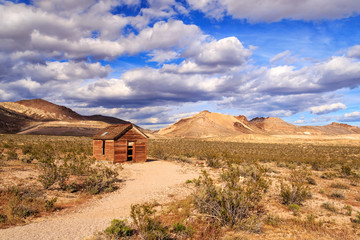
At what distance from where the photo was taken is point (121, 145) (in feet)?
64.6

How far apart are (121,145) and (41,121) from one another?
3912 inches

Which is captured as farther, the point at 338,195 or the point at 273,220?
the point at 338,195

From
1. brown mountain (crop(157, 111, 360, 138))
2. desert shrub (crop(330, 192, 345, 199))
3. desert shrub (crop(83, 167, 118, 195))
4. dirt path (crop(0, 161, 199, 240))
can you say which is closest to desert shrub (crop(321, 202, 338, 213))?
desert shrub (crop(330, 192, 345, 199))

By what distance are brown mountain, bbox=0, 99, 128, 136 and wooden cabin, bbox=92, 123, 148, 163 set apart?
70554 mm

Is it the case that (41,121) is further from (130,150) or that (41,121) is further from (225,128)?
(130,150)

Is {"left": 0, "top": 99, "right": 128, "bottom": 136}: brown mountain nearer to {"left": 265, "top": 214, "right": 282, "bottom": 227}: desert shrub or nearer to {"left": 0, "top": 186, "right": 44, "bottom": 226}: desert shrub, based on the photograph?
Answer: {"left": 0, "top": 186, "right": 44, "bottom": 226}: desert shrub

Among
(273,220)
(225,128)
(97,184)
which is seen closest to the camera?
(273,220)

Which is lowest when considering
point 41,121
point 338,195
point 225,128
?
point 338,195

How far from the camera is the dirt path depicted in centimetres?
637

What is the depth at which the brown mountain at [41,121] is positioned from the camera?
84.3 m

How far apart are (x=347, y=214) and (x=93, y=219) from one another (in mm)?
8837

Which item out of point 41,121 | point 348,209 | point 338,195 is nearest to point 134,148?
point 338,195

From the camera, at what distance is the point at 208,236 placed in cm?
631

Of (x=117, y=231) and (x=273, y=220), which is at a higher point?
(x=117, y=231)
